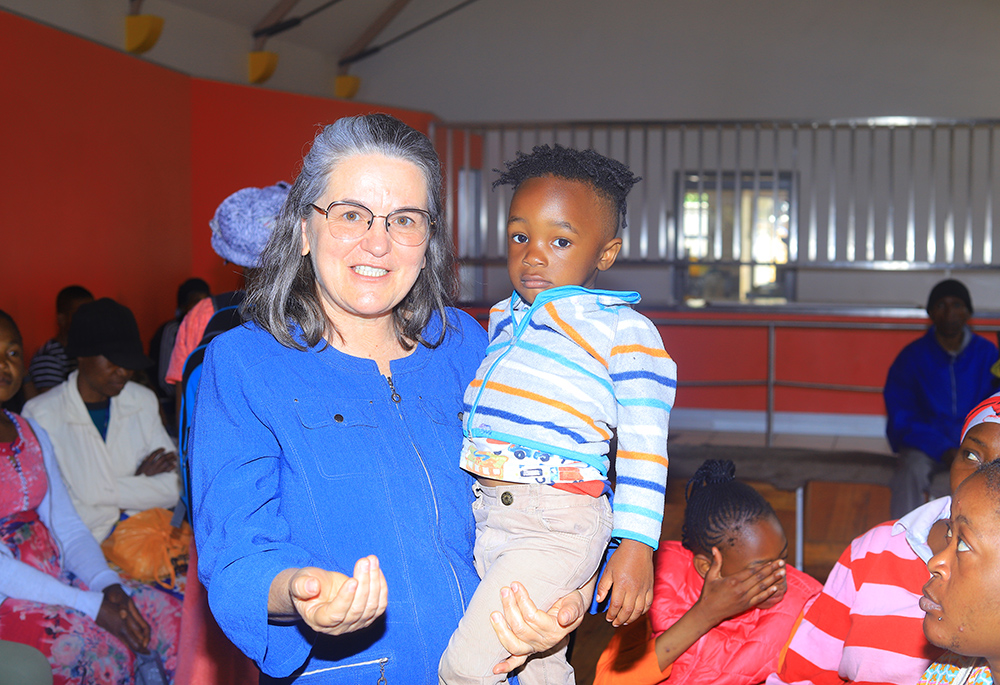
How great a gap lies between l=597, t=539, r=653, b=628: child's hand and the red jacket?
649mm

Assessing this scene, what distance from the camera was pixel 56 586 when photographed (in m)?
2.22

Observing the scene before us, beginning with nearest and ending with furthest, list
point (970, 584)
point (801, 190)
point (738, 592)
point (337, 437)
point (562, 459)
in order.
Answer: point (970, 584)
point (337, 437)
point (562, 459)
point (738, 592)
point (801, 190)

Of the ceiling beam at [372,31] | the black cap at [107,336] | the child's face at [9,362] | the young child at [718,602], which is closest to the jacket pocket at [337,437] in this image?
the young child at [718,602]

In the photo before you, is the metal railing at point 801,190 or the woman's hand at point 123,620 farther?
the metal railing at point 801,190

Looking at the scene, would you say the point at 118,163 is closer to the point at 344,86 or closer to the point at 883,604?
the point at 344,86

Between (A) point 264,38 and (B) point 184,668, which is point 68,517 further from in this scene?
(A) point 264,38

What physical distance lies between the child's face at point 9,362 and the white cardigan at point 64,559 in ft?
0.43

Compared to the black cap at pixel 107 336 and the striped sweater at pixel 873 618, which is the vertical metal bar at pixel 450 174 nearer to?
the black cap at pixel 107 336

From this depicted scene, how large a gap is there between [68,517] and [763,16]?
25.7ft

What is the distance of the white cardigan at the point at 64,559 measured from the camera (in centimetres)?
220

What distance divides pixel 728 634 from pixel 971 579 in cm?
92

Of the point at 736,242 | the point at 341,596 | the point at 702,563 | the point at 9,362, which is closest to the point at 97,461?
the point at 9,362

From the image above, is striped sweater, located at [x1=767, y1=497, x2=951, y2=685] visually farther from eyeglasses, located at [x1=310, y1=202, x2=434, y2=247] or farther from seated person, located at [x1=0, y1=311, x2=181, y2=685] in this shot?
seated person, located at [x1=0, y1=311, x2=181, y2=685]

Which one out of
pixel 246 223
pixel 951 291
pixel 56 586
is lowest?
pixel 56 586
